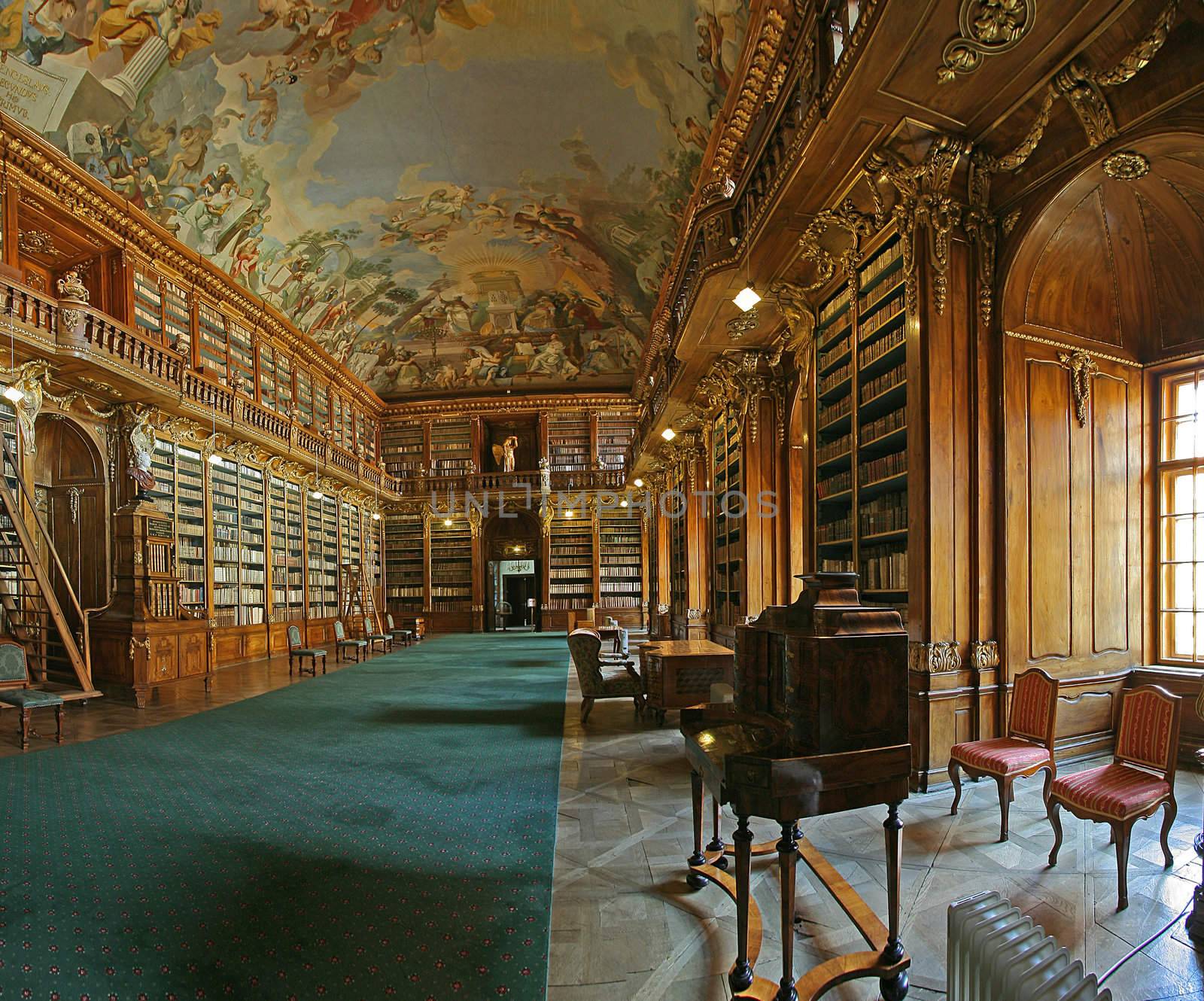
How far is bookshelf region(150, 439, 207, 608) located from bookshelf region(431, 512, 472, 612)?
865cm

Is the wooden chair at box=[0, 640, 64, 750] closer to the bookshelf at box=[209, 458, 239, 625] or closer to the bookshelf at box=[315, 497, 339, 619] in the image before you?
the bookshelf at box=[209, 458, 239, 625]

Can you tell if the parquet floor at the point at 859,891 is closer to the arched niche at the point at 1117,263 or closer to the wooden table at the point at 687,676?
the wooden table at the point at 687,676

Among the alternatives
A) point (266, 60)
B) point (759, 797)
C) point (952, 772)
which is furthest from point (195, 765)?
point (266, 60)

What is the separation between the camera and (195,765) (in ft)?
16.6

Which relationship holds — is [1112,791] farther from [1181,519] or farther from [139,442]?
[139,442]

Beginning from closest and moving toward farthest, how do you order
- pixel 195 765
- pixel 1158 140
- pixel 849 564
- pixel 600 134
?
pixel 1158 140
pixel 195 765
pixel 849 564
pixel 600 134

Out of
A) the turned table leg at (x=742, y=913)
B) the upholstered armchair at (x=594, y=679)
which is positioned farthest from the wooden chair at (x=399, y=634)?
the turned table leg at (x=742, y=913)

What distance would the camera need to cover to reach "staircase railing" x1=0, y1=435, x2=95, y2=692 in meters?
7.04

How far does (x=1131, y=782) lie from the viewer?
10.0ft

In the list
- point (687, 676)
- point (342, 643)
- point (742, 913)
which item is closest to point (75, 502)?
point (342, 643)

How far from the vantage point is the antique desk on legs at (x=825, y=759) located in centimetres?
205

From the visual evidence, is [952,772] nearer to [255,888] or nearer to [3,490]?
[255,888]

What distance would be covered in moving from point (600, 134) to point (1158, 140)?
10.3 metres

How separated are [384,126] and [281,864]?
12321 millimetres
